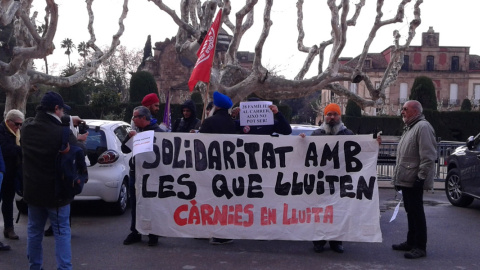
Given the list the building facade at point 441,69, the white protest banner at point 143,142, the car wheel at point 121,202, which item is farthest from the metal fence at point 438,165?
the building facade at point 441,69

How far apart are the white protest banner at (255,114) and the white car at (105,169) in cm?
256

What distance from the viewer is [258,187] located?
7.28 metres

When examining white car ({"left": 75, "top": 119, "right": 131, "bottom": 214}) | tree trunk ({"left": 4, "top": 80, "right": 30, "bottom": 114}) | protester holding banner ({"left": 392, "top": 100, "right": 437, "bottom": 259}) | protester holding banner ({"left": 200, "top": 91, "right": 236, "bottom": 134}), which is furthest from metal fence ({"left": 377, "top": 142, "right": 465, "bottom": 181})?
tree trunk ({"left": 4, "top": 80, "right": 30, "bottom": 114})

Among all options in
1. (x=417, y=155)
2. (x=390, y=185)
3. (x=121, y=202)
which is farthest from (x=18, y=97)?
(x=417, y=155)

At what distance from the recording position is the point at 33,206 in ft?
18.1

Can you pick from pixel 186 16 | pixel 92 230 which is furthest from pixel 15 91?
pixel 92 230

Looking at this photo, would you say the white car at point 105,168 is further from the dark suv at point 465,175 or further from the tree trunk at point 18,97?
the tree trunk at point 18,97

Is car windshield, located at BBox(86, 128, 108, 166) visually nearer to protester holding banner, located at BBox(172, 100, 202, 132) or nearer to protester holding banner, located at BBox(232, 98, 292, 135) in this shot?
protester holding banner, located at BBox(172, 100, 202, 132)

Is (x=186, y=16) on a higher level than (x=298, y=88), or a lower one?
higher

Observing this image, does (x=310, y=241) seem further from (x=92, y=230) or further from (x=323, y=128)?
(x=92, y=230)

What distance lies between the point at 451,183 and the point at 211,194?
641 cm

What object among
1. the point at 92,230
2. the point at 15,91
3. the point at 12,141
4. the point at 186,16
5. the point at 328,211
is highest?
the point at 186,16

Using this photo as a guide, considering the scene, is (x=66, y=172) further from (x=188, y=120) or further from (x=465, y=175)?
(x=465, y=175)

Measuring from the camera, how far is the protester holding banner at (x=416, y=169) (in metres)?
6.78
